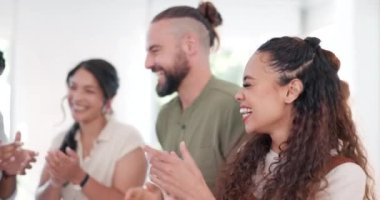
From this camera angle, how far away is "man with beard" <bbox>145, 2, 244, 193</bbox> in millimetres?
1441

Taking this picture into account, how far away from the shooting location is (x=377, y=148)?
8.38ft

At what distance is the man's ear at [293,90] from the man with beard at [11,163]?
93 cm

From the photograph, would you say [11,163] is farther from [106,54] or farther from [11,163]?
[106,54]

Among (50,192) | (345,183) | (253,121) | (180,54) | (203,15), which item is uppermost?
(203,15)

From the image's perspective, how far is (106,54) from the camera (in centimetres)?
266

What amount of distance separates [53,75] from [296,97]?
1698mm

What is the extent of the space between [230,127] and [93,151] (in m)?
0.63

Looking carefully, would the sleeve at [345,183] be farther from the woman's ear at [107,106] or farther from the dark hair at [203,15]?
the woman's ear at [107,106]

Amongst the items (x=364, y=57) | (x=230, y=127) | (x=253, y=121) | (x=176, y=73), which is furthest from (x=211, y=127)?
(x=364, y=57)

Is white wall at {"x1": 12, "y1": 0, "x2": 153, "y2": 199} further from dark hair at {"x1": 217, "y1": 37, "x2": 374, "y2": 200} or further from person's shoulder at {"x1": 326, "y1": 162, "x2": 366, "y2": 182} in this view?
person's shoulder at {"x1": 326, "y1": 162, "x2": 366, "y2": 182}

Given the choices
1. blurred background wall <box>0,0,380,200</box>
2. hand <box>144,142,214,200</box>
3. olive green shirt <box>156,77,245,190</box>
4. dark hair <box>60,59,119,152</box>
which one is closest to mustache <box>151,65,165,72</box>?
olive green shirt <box>156,77,245,190</box>

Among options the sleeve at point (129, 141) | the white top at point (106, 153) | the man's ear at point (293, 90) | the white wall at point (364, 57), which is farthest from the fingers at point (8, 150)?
the white wall at point (364, 57)

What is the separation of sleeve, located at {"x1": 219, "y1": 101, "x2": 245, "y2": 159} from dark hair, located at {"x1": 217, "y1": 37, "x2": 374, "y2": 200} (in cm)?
24

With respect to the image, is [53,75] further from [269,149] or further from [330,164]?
[330,164]
